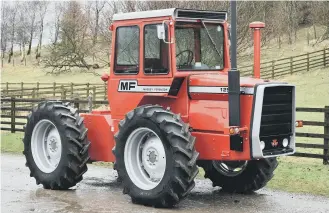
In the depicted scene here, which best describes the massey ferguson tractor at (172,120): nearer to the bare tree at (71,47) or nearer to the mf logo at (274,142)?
the mf logo at (274,142)

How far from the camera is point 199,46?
9.20 metres

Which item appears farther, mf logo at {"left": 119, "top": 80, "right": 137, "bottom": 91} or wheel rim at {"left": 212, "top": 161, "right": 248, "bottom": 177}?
wheel rim at {"left": 212, "top": 161, "right": 248, "bottom": 177}

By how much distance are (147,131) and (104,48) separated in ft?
114

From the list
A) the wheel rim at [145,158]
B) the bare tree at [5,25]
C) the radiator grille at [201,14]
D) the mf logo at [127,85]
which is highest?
the bare tree at [5,25]

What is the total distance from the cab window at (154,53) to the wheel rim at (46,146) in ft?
6.59

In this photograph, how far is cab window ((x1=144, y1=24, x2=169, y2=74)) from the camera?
8781 mm

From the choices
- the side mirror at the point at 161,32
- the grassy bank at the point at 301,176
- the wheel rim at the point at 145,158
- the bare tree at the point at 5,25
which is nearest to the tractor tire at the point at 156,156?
the wheel rim at the point at 145,158

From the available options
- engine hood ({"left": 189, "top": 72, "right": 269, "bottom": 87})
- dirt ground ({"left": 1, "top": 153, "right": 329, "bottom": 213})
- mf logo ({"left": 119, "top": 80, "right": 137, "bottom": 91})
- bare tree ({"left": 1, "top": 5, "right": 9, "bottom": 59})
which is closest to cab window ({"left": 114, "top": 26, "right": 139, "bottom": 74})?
mf logo ({"left": 119, "top": 80, "right": 137, "bottom": 91})

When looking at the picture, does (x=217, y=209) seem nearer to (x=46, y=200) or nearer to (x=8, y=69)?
(x=46, y=200)

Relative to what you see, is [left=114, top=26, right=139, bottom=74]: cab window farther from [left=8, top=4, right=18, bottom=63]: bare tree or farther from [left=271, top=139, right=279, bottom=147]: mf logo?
[left=8, top=4, right=18, bottom=63]: bare tree

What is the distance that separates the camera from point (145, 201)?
831cm

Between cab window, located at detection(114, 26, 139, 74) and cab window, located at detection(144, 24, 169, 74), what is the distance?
21 cm

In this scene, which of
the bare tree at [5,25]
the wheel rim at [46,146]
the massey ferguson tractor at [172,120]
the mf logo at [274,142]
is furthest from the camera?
the bare tree at [5,25]

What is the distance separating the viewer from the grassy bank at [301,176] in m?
9.69
